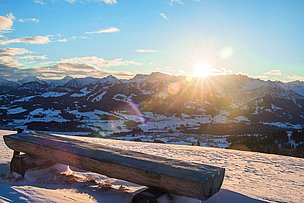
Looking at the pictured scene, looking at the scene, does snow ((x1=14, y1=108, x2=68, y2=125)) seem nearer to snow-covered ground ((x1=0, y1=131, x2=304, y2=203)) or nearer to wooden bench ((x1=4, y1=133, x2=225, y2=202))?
snow-covered ground ((x1=0, y1=131, x2=304, y2=203))

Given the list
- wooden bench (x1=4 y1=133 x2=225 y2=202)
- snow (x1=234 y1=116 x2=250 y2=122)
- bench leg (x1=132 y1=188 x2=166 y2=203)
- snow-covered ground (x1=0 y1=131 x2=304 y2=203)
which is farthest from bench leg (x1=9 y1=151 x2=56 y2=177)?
snow (x1=234 y1=116 x2=250 y2=122)

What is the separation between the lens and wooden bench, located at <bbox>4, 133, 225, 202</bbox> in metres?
3.78

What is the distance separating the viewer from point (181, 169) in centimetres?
402

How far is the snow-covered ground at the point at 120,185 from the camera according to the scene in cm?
436

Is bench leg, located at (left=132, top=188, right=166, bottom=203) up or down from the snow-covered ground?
up

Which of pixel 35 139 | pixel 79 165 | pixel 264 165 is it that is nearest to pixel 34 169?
pixel 35 139

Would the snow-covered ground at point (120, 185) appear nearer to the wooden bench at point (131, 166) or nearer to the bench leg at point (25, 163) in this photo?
the bench leg at point (25, 163)

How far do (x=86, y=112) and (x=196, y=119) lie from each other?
63.5m

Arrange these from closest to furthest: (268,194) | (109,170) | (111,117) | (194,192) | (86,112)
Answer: (194,192), (109,170), (268,194), (111,117), (86,112)

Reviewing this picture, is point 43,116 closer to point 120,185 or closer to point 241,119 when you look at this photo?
point 241,119

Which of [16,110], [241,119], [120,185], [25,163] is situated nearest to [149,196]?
[120,185]

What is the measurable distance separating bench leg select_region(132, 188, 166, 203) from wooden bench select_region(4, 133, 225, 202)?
5cm

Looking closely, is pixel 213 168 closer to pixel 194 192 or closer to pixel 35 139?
pixel 194 192

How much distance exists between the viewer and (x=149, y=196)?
13.1ft
